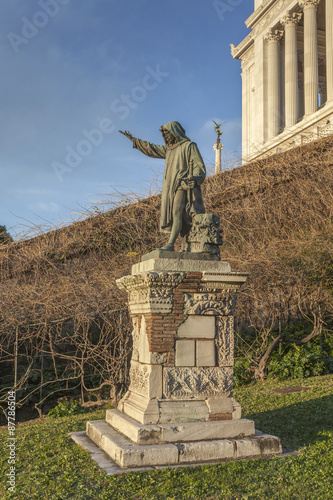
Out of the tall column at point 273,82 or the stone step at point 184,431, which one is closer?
the stone step at point 184,431

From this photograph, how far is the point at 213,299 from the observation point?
5121mm

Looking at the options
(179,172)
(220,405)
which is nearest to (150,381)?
(220,405)

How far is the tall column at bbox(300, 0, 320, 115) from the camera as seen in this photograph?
80.1ft

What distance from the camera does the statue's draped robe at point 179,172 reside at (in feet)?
18.0

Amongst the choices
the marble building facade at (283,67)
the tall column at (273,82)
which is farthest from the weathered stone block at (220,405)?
the tall column at (273,82)

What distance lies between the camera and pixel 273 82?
2788 cm

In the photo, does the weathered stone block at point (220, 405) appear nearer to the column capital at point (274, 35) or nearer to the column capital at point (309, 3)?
the column capital at point (309, 3)

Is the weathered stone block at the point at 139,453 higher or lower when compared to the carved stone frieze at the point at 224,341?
lower

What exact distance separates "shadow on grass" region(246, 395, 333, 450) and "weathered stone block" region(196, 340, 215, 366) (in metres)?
1.35

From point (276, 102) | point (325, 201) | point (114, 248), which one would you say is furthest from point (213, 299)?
point (276, 102)

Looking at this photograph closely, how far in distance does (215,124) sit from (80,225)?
11838 millimetres

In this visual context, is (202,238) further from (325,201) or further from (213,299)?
(325,201)

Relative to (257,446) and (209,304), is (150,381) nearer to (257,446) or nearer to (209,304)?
(209,304)

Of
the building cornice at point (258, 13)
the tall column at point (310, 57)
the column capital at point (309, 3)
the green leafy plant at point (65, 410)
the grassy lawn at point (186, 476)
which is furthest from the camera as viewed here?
the building cornice at point (258, 13)
